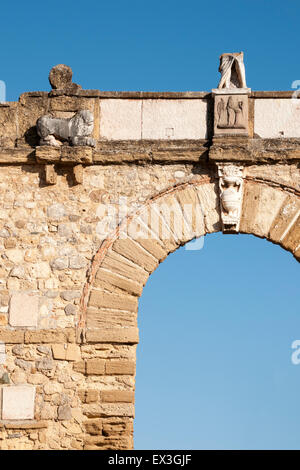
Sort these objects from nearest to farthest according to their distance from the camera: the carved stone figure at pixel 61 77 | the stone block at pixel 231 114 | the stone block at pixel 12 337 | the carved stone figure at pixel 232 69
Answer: the stone block at pixel 12 337 < the stone block at pixel 231 114 < the carved stone figure at pixel 232 69 < the carved stone figure at pixel 61 77

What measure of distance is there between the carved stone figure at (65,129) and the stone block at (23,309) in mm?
1650

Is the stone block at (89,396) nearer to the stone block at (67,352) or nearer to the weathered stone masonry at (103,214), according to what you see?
the weathered stone masonry at (103,214)

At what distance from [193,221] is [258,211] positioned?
688mm

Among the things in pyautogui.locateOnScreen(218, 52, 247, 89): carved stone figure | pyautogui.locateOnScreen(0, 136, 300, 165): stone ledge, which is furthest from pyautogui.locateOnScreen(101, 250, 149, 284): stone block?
pyautogui.locateOnScreen(218, 52, 247, 89): carved stone figure

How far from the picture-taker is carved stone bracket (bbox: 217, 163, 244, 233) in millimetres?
10031

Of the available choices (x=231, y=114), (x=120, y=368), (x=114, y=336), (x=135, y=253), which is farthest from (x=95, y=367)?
(x=231, y=114)

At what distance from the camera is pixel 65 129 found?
1032 cm

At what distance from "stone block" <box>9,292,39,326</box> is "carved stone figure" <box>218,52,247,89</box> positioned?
3038 mm

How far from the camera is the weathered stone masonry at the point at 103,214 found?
383 inches

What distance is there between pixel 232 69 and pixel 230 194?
1.43 meters

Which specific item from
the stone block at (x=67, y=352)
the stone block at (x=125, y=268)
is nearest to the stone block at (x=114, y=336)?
the stone block at (x=67, y=352)

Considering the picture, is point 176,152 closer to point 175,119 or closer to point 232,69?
point 175,119
